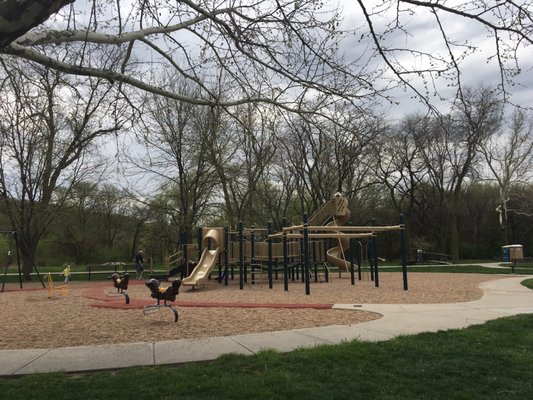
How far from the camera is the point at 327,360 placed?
19.5 ft

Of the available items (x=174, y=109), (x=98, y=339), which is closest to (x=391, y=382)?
(x=98, y=339)

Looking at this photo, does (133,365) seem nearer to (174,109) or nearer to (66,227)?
(174,109)

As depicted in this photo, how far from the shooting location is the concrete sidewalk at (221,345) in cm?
613

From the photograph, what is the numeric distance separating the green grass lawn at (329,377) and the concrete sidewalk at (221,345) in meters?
0.41

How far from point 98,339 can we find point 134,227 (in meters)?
49.1

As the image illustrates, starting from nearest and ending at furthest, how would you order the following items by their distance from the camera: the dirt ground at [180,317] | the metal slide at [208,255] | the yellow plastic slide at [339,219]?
the dirt ground at [180,317]
the metal slide at [208,255]
the yellow plastic slide at [339,219]

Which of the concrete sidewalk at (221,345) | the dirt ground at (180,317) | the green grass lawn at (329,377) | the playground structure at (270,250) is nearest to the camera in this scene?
the green grass lawn at (329,377)

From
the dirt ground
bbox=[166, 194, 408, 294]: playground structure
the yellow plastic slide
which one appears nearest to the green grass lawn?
the dirt ground

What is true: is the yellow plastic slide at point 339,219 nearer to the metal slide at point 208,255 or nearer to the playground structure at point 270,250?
the playground structure at point 270,250

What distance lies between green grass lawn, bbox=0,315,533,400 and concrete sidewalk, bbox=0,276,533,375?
0.41m

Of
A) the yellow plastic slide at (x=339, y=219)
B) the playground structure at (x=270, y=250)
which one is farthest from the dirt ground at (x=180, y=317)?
the yellow plastic slide at (x=339, y=219)

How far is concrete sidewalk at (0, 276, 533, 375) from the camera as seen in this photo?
6.13 meters

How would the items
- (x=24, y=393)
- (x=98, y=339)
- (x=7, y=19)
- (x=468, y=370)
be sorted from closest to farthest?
(x=7, y=19) < (x=24, y=393) < (x=468, y=370) < (x=98, y=339)

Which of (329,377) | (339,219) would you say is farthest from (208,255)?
(329,377)
